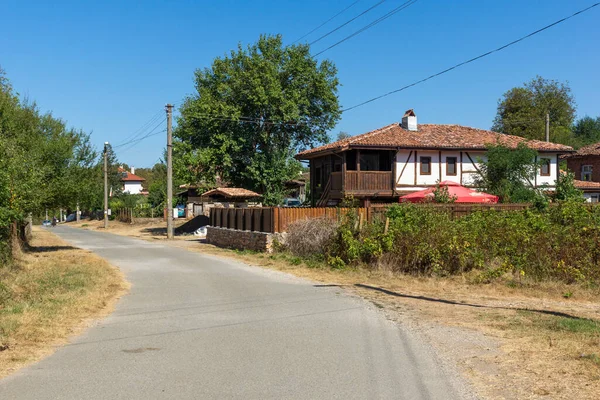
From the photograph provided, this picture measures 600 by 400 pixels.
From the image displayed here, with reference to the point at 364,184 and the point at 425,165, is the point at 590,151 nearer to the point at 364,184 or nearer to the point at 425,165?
the point at 425,165

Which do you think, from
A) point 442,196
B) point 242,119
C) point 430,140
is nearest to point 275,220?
point 442,196

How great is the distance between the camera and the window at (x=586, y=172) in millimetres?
45844

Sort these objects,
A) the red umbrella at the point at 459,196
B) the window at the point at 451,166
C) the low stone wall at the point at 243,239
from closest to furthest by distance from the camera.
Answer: the low stone wall at the point at 243,239 → the red umbrella at the point at 459,196 → the window at the point at 451,166

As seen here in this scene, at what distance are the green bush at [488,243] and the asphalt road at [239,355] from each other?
371cm

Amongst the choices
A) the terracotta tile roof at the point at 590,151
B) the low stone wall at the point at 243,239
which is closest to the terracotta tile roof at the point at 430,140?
the low stone wall at the point at 243,239

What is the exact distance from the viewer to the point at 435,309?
34.6 feet

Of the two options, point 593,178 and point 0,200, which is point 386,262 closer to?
point 0,200

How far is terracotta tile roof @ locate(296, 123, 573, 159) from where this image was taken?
1299 inches

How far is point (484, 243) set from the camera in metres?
14.6

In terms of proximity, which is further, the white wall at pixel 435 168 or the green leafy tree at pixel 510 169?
the white wall at pixel 435 168

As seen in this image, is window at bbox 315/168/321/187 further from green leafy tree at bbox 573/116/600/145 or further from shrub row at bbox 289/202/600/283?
green leafy tree at bbox 573/116/600/145

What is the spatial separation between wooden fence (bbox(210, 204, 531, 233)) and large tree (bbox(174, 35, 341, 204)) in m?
10.2

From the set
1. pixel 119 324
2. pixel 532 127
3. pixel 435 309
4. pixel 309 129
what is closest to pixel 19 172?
pixel 119 324

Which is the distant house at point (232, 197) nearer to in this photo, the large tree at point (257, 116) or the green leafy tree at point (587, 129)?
the large tree at point (257, 116)
